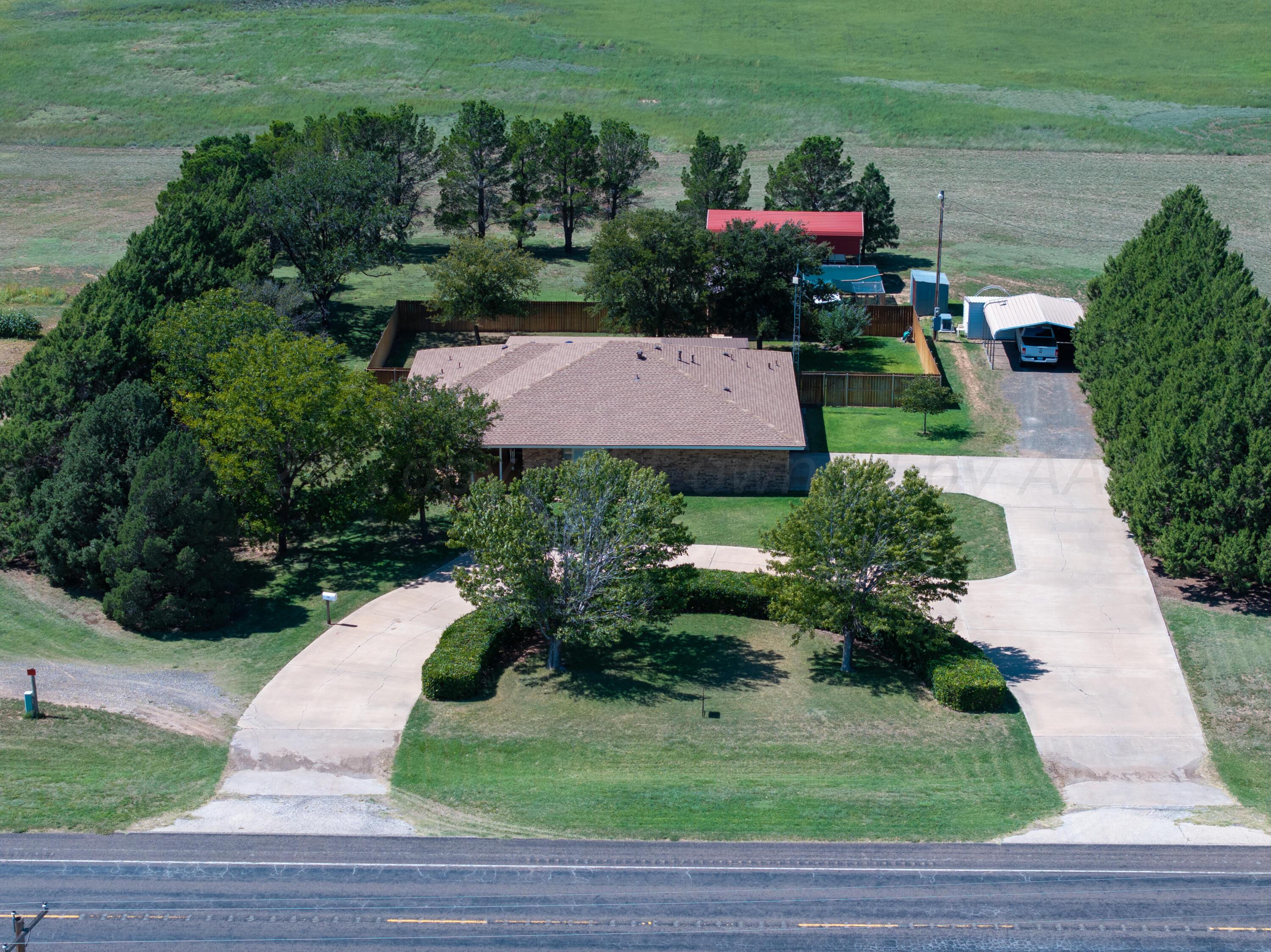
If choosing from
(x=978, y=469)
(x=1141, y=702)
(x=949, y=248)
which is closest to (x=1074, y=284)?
(x=949, y=248)

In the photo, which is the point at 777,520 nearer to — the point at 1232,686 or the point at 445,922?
the point at 1232,686

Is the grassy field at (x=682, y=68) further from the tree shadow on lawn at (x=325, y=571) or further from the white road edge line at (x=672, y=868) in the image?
the white road edge line at (x=672, y=868)

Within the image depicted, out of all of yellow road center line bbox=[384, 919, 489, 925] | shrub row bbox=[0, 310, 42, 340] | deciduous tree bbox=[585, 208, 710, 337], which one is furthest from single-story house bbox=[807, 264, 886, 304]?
yellow road center line bbox=[384, 919, 489, 925]

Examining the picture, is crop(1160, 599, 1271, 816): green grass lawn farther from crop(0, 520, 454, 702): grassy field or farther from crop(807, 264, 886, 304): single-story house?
crop(807, 264, 886, 304): single-story house

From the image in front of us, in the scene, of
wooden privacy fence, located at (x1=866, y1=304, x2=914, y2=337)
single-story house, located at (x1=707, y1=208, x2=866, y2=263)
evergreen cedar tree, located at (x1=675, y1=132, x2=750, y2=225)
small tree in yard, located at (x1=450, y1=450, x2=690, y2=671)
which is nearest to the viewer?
small tree in yard, located at (x1=450, y1=450, x2=690, y2=671)

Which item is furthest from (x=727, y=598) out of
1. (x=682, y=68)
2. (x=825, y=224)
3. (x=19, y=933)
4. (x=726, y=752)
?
(x=682, y=68)

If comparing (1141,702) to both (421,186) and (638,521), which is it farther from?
(421,186)

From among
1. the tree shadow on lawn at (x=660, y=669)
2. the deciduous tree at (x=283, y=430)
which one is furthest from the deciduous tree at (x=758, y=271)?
the tree shadow on lawn at (x=660, y=669)
